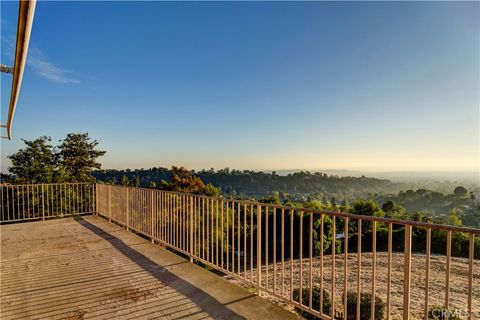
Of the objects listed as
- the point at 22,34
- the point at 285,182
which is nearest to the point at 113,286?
the point at 22,34

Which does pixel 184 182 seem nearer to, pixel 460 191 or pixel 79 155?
pixel 79 155

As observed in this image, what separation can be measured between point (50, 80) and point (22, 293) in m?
10.2

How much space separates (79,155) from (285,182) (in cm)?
3591

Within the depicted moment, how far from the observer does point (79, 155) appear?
1842 cm

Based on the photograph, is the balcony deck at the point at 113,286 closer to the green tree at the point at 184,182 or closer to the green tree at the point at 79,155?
the green tree at the point at 79,155

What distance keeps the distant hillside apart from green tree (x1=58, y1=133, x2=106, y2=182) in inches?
391

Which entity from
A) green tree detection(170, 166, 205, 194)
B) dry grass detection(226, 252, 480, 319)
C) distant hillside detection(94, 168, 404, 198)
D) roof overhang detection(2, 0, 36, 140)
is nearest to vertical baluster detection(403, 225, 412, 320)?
roof overhang detection(2, 0, 36, 140)

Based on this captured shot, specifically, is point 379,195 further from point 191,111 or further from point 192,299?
point 192,299

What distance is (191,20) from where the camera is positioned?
8.10 meters

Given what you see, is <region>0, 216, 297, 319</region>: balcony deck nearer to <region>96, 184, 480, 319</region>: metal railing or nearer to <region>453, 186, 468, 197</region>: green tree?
<region>96, 184, 480, 319</region>: metal railing

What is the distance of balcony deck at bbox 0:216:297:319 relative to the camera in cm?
232

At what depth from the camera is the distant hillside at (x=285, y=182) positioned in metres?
35.2

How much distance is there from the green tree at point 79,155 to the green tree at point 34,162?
2.61ft

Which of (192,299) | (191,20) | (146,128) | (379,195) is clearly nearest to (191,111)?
(146,128)
